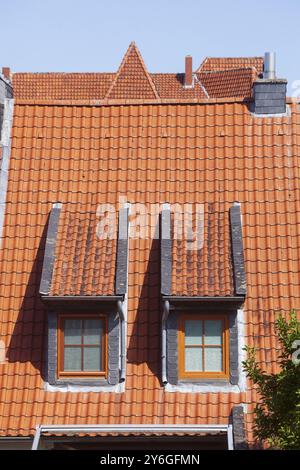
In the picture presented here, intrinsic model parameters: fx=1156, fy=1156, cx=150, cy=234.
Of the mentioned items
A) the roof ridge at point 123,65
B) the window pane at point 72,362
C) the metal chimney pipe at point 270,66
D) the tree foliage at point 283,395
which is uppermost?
the roof ridge at point 123,65

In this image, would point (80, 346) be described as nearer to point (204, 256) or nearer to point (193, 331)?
point (193, 331)

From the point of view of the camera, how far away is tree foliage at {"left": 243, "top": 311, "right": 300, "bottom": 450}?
13.9 m

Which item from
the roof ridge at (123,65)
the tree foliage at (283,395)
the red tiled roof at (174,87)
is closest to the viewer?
the tree foliage at (283,395)

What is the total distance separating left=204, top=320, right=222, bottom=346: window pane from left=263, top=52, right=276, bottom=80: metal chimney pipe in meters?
5.05

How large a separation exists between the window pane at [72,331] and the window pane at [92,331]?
0.09 metres

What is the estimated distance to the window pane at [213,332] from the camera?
16891mm

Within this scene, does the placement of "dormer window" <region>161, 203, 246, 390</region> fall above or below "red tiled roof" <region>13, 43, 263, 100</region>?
below

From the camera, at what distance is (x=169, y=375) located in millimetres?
16766

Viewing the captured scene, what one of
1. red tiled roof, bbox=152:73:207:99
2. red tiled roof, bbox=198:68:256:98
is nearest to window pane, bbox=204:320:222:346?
red tiled roof, bbox=198:68:256:98

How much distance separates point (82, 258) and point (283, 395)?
14.7 ft

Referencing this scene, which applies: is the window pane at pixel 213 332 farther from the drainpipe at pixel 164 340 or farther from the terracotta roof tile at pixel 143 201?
the drainpipe at pixel 164 340

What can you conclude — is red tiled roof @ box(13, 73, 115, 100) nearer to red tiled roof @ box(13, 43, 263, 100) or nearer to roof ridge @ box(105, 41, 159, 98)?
red tiled roof @ box(13, 43, 263, 100)

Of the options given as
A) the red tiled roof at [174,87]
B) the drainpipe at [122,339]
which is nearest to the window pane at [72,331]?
the drainpipe at [122,339]
